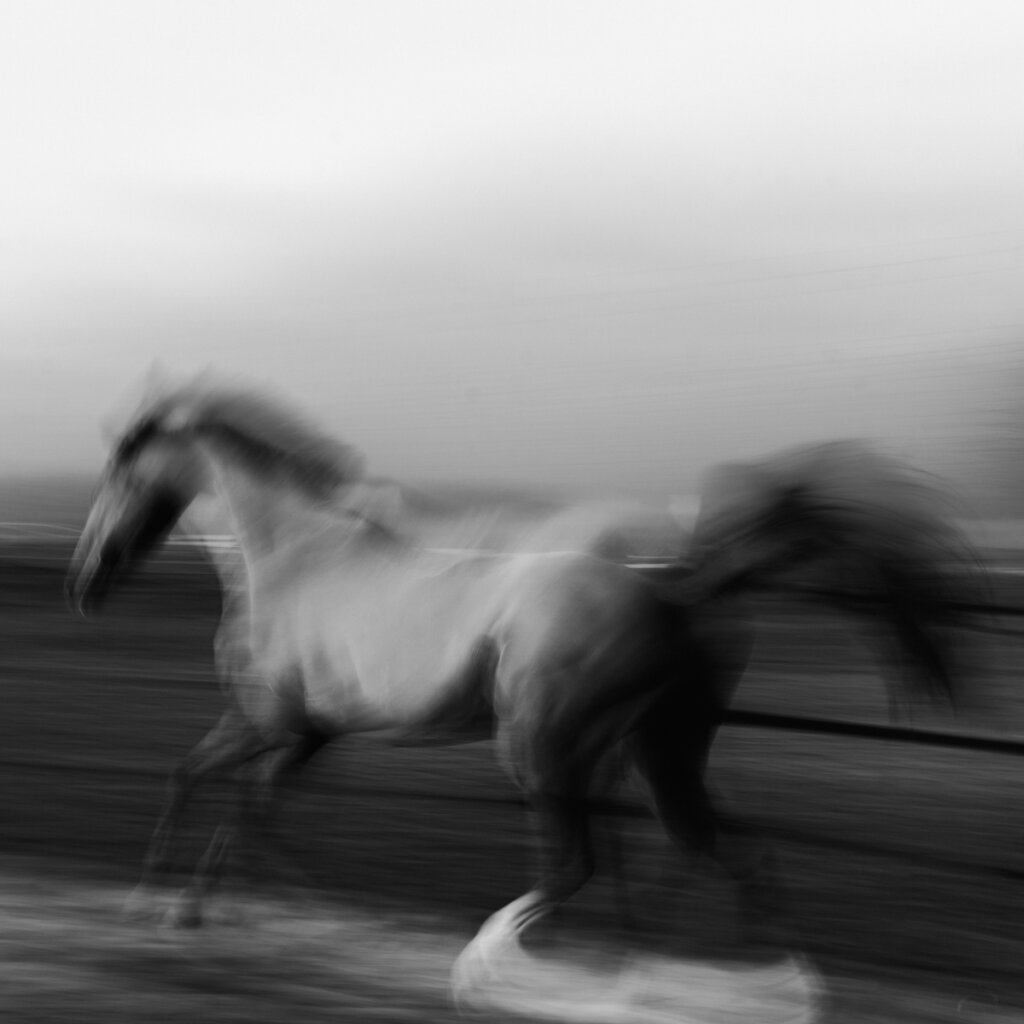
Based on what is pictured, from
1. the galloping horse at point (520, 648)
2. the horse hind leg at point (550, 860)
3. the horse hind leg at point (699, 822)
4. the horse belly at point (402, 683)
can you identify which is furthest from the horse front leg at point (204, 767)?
the horse hind leg at point (699, 822)

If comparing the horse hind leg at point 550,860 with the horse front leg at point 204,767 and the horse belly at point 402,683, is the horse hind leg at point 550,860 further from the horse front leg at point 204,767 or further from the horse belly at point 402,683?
the horse front leg at point 204,767

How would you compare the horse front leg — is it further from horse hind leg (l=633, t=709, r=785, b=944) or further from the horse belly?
horse hind leg (l=633, t=709, r=785, b=944)

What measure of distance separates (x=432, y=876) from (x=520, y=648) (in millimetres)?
2063

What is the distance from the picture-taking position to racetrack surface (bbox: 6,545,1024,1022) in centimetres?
418

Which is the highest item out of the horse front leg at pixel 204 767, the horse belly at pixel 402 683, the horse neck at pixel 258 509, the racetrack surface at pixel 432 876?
the horse neck at pixel 258 509

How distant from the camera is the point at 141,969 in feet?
14.1

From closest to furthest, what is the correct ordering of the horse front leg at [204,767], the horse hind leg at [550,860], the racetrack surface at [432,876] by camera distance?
the horse hind leg at [550,860]
the racetrack surface at [432,876]
the horse front leg at [204,767]

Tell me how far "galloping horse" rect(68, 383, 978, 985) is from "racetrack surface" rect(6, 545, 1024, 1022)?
0.27 m

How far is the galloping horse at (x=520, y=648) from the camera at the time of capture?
153 inches

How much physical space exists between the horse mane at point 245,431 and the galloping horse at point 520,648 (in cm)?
3

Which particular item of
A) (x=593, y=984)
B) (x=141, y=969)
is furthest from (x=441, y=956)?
(x=141, y=969)

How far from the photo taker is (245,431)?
491 cm

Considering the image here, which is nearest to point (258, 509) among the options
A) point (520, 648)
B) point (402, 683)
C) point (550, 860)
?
point (402, 683)

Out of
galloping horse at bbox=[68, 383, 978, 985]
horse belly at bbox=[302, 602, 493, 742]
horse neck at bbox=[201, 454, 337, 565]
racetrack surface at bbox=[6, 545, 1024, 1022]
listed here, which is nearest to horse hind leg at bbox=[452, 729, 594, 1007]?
galloping horse at bbox=[68, 383, 978, 985]
